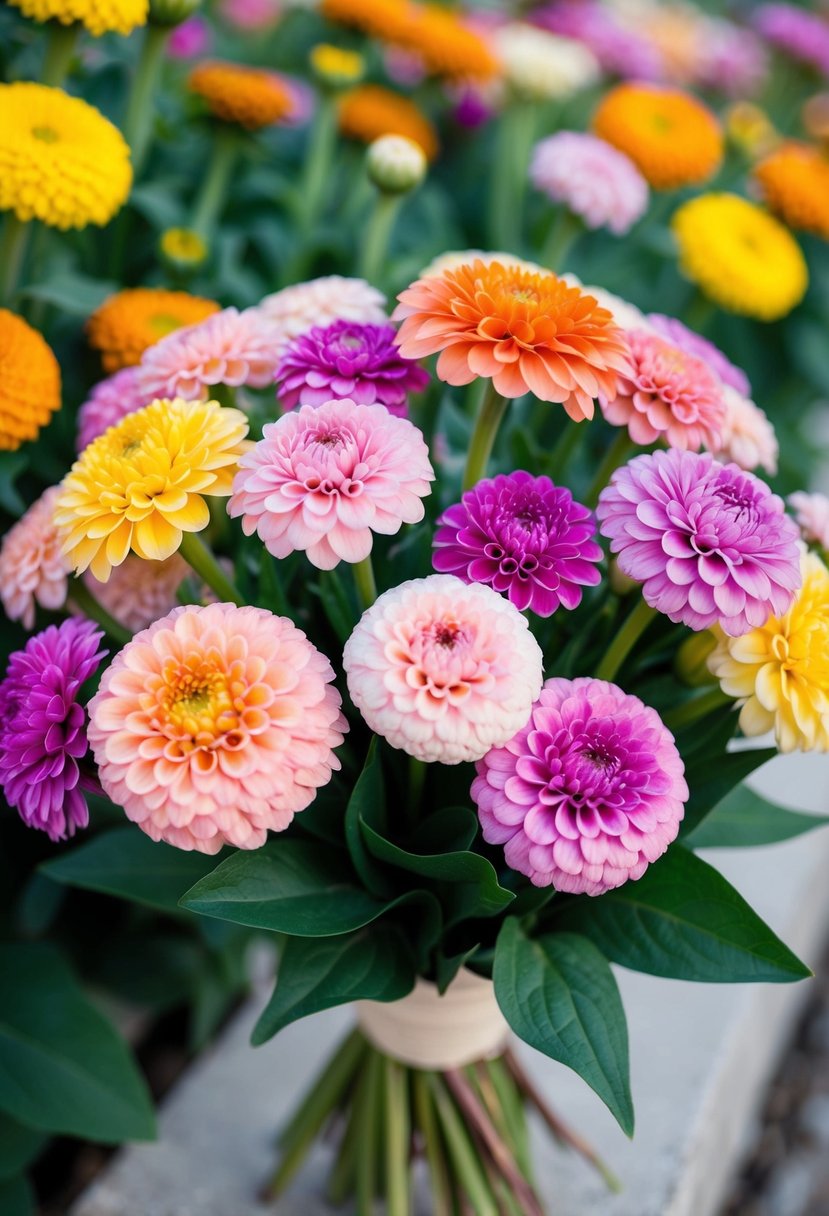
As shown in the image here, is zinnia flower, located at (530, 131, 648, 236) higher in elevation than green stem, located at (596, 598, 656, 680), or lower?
higher

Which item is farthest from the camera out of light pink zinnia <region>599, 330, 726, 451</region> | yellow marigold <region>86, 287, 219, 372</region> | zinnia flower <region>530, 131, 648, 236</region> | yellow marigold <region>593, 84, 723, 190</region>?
yellow marigold <region>593, 84, 723, 190</region>

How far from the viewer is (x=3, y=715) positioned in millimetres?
538

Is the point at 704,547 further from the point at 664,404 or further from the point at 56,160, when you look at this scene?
the point at 56,160

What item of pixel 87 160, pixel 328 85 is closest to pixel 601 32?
pixel 328 85

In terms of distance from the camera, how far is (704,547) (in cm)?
48

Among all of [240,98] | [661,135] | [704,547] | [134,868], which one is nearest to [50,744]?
[134,868]

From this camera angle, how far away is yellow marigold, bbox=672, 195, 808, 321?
3.39 ft

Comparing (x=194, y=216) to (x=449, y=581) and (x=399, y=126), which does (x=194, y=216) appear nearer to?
(x=399, y=126)

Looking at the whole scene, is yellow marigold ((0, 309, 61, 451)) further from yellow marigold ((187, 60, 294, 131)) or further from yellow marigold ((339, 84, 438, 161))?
yellow marigold ((339, 84, 438, 161))

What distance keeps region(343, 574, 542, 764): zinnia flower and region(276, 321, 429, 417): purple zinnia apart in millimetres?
129

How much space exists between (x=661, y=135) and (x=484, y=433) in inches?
29.1

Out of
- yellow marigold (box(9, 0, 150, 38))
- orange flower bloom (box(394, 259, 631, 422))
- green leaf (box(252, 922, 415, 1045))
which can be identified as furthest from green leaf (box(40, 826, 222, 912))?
yellow marigold (box(9, 0, 150, 38))

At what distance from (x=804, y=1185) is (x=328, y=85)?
126 cm

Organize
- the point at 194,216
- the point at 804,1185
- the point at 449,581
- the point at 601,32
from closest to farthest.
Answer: the point at 449,581
the point at 194,216
the point at 804,1185
the point at 601,32
